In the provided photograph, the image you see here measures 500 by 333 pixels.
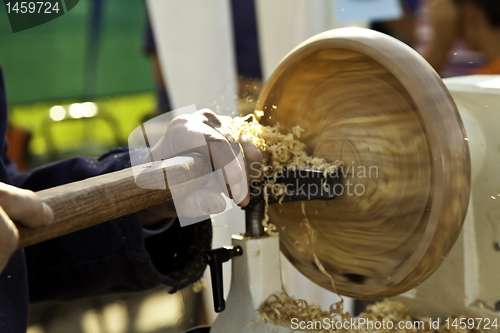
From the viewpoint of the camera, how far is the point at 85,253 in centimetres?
63

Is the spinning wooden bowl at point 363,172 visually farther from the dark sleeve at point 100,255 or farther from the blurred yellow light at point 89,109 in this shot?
the blurred yellow light at point 89,109

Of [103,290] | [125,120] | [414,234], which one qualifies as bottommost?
[125,120]

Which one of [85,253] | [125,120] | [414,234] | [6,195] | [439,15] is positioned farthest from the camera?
[125,120]

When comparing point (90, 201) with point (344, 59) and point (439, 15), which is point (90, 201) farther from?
point (439, 15)

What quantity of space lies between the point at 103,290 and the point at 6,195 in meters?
0.44

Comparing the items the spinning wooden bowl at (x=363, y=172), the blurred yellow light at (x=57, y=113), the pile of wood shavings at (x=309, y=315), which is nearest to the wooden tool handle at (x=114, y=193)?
the spinning wooden bowl at (x=363, y=172)

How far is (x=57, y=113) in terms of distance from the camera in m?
2.74

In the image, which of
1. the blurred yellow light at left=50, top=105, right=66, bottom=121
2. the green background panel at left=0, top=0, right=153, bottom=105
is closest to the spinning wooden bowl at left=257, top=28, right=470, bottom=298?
the green background panel at left=0, top=0, right=153, bottom=105

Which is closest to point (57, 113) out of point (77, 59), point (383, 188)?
point (77, 59)

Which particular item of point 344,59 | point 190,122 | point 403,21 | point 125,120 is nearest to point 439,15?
point 403,21

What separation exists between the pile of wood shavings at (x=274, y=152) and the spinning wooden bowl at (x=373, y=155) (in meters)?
0.03

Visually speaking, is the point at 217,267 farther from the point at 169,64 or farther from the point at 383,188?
the point at 169,64

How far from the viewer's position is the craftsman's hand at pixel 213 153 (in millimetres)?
466

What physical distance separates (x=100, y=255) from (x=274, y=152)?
0.31 meters
